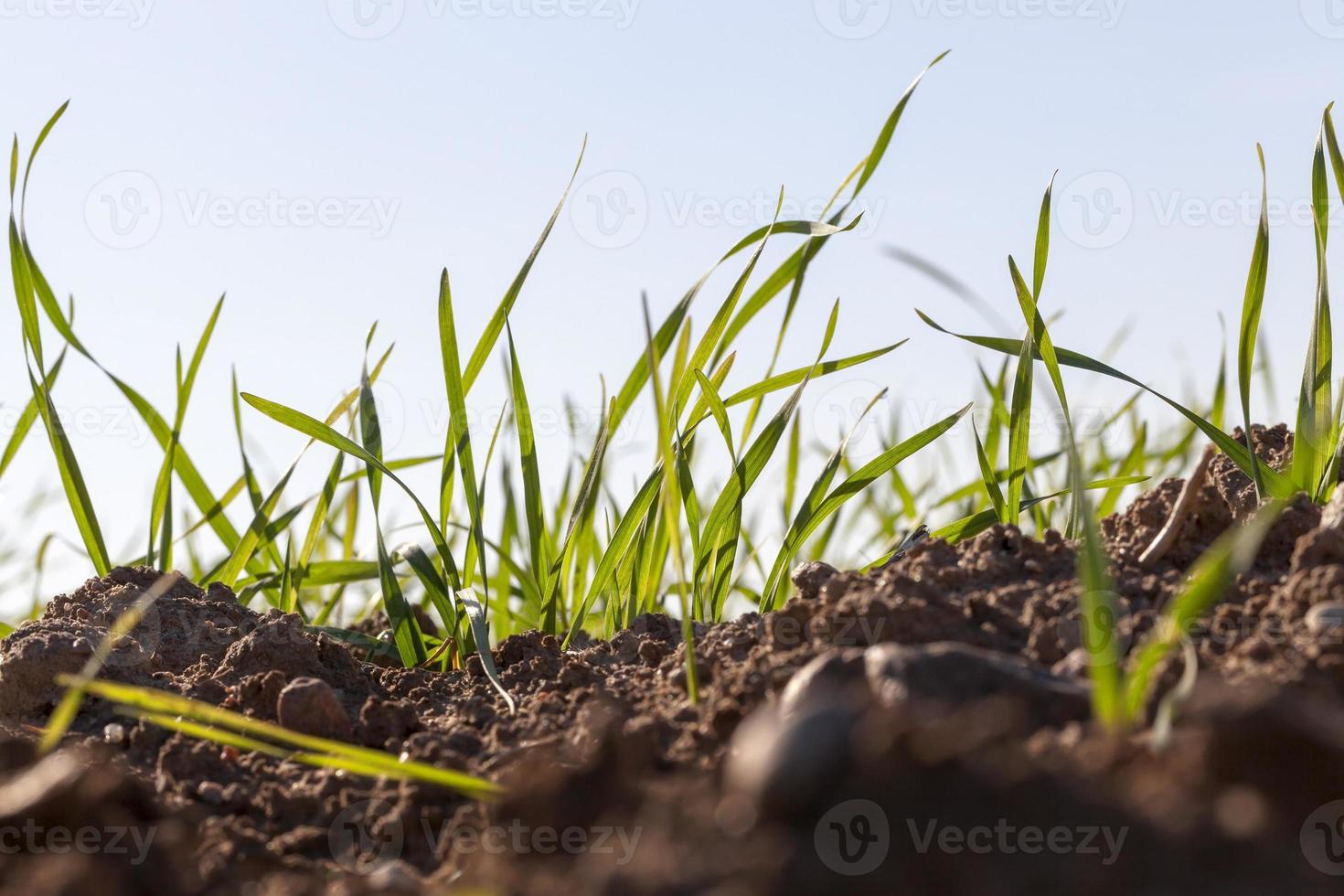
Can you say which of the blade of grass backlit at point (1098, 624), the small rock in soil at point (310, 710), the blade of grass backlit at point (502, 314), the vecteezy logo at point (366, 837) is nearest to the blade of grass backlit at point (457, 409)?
the blade of grass backlit at point (502, 314)

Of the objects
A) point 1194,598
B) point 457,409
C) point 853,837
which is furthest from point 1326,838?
point 457,409

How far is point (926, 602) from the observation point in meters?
1.13

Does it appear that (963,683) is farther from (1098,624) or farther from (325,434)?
(325,434)

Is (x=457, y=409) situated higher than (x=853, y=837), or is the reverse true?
(x=457, y=409)

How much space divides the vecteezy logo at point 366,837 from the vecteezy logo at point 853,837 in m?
0.45

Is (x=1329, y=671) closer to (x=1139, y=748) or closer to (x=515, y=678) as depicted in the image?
(x=1139, y=748)

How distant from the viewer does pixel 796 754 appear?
2.29ft

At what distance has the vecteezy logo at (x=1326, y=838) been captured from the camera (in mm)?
645

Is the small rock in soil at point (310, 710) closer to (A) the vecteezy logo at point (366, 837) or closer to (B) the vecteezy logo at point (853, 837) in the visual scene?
(A) the vecteezy logo at point (366, 837)

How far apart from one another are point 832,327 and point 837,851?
1192 millimetres
